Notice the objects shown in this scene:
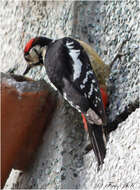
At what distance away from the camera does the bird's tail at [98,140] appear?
167 centimetres

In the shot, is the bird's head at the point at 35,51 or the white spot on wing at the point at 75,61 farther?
→ the bird's head at the point at 35,51

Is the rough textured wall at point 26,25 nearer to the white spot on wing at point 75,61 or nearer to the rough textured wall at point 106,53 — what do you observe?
the rough textured wall at point 106,53

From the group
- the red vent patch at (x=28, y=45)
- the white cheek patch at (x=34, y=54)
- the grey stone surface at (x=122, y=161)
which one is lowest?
the grey stone surface at (x=122, y=161)

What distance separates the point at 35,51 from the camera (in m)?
2.23

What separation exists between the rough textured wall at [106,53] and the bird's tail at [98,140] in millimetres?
20

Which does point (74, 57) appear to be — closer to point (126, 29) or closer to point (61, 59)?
point (61, 59)

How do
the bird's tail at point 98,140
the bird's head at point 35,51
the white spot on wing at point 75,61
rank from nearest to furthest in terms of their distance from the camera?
the bird's tail at point 98,140, the white spot on wing at point 75,61, the bird's head at point 35,51

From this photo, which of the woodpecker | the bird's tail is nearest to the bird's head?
the woodpecker

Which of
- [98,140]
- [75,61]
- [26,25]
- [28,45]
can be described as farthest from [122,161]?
[26,25]

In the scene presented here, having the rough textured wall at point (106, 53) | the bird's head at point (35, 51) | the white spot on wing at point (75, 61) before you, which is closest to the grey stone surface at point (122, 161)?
the rough textured wall at point (106, 53)

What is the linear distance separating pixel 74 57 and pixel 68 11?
1.01ft

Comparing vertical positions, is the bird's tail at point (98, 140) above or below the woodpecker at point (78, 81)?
below

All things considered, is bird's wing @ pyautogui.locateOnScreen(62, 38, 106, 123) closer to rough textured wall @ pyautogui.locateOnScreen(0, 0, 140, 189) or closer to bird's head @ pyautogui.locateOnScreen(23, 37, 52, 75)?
rough textured wall @ pyautogui.locateOnScreen(0, 0, 140, 189)

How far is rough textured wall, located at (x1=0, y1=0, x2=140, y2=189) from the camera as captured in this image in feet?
5.24
